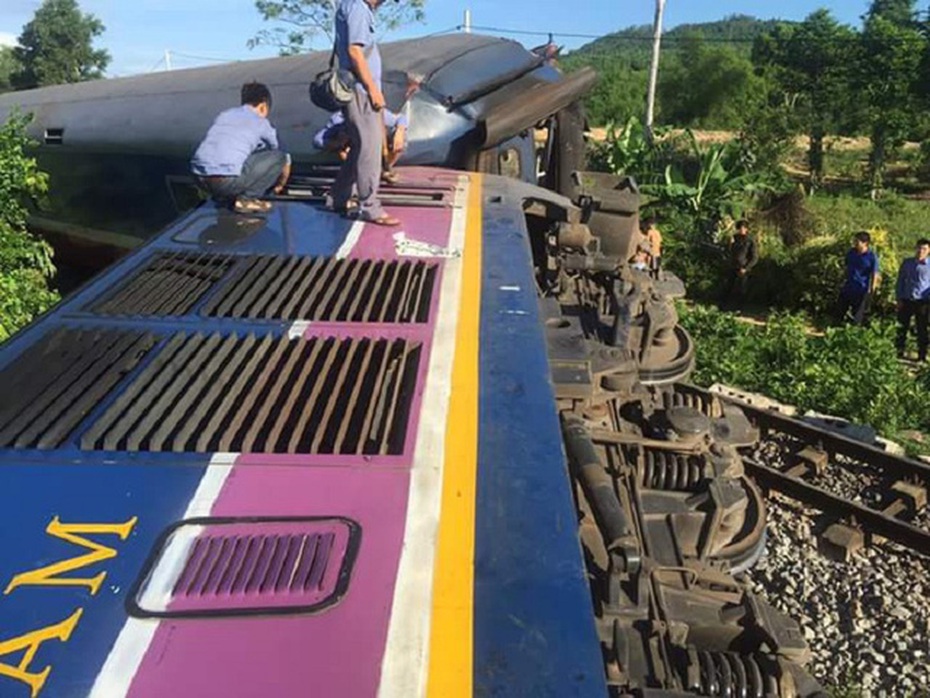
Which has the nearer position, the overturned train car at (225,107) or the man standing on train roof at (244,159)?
the man standing on train roof at (244,159)

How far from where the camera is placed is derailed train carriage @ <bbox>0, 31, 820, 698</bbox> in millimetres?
1473

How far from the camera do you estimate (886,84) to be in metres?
25.5

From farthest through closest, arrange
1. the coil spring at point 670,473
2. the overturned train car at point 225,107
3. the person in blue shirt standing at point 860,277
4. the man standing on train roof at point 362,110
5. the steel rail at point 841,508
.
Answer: the person in blue shirt standing at point 860,277 < the overturned train car at point 225,107 < the steel rail at point 841,508 < the man standing on train roof at point 362,110 < the coil spring at point 670,473

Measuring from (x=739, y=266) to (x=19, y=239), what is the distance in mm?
9464

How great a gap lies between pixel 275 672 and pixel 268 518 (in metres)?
0.47

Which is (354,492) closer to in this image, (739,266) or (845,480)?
(845,480)

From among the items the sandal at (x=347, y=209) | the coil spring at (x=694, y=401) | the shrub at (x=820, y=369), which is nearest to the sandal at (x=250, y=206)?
the sandal at (x=347, y=209)

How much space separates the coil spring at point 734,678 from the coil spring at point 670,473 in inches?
47.3

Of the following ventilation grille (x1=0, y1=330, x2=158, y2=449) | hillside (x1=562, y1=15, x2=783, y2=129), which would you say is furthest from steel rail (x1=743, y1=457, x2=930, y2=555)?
hillside (x1=562, y1=15, x2=783, y2=129)

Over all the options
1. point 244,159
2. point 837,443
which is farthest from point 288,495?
point 837,443

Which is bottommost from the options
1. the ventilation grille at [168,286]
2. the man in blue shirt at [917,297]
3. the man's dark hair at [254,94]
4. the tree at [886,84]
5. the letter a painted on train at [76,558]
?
the man in blue shirt at [917,297]

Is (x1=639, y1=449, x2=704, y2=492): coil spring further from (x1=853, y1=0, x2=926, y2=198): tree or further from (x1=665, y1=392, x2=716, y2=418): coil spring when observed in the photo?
(x1=853, y1=0, x2=926, y2=198): tree

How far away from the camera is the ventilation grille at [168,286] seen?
3.10 meters

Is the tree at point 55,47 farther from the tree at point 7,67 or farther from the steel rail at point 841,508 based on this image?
the steel rail at point 841,508
